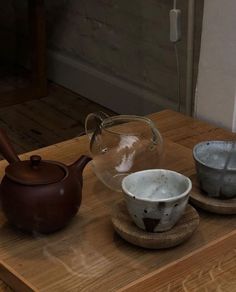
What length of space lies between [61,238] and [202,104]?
0.58m

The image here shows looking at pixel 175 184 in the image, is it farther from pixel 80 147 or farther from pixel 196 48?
pixel 196 48

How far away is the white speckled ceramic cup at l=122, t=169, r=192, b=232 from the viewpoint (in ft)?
2.91

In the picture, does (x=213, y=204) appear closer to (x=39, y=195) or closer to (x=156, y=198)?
(x=156, y=198)

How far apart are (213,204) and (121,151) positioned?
0.70ft

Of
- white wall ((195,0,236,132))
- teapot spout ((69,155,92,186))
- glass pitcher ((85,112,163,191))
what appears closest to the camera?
teapot spout ((69,155,92,186))

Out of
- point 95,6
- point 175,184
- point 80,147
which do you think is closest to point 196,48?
point 95,6

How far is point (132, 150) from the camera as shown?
1.13 meters

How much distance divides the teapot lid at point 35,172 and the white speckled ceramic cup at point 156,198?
0.33 ft

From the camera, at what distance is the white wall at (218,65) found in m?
1.30

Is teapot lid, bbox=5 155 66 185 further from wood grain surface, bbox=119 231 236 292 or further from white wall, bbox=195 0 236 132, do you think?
white wall, bbox=195 0 236 132

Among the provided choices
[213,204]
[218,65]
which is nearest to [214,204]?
[213,204]

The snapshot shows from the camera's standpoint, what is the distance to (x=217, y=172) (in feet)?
3.29

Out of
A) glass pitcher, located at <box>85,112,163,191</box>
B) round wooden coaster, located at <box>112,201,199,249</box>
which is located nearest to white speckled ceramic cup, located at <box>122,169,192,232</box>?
round wooden coaster, located at <box>112,201,199,249</box>

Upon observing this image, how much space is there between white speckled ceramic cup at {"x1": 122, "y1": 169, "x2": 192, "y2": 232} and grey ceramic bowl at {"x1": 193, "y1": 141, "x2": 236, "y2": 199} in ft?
0.23
